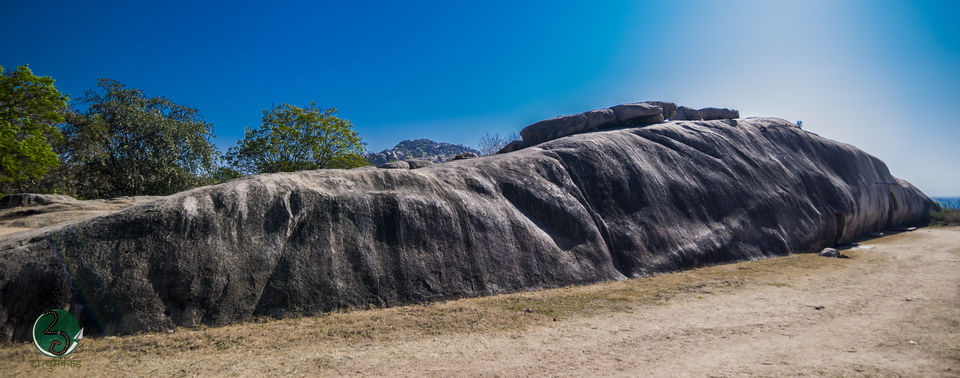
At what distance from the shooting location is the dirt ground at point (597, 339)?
22.3 ft

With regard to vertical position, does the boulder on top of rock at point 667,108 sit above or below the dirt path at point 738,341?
above

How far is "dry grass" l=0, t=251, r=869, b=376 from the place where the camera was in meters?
7.08

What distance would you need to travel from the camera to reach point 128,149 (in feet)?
103

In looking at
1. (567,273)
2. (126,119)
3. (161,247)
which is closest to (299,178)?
(161,247)

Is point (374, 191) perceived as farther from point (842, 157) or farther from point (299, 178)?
point (842, 157)

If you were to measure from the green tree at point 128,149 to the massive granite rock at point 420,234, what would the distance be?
2684 cm

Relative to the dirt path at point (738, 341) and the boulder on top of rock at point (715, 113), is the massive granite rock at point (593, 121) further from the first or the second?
the dirt path at point (738, 341)

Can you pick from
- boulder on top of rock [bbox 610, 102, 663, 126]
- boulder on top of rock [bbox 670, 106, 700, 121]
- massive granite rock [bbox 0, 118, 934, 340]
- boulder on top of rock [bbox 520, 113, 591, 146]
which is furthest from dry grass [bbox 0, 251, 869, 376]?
boulder on top of rock [bbox 670, 106, 700, 121]

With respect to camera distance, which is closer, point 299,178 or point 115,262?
point 115,262

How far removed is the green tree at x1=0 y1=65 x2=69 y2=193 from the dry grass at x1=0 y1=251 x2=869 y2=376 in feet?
80.1

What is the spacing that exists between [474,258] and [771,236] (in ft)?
49.7

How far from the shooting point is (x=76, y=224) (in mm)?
9102

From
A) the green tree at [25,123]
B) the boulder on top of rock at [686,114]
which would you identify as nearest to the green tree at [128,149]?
the green tree at [25,123]

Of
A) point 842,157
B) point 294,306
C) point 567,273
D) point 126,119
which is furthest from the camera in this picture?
point 126,119
